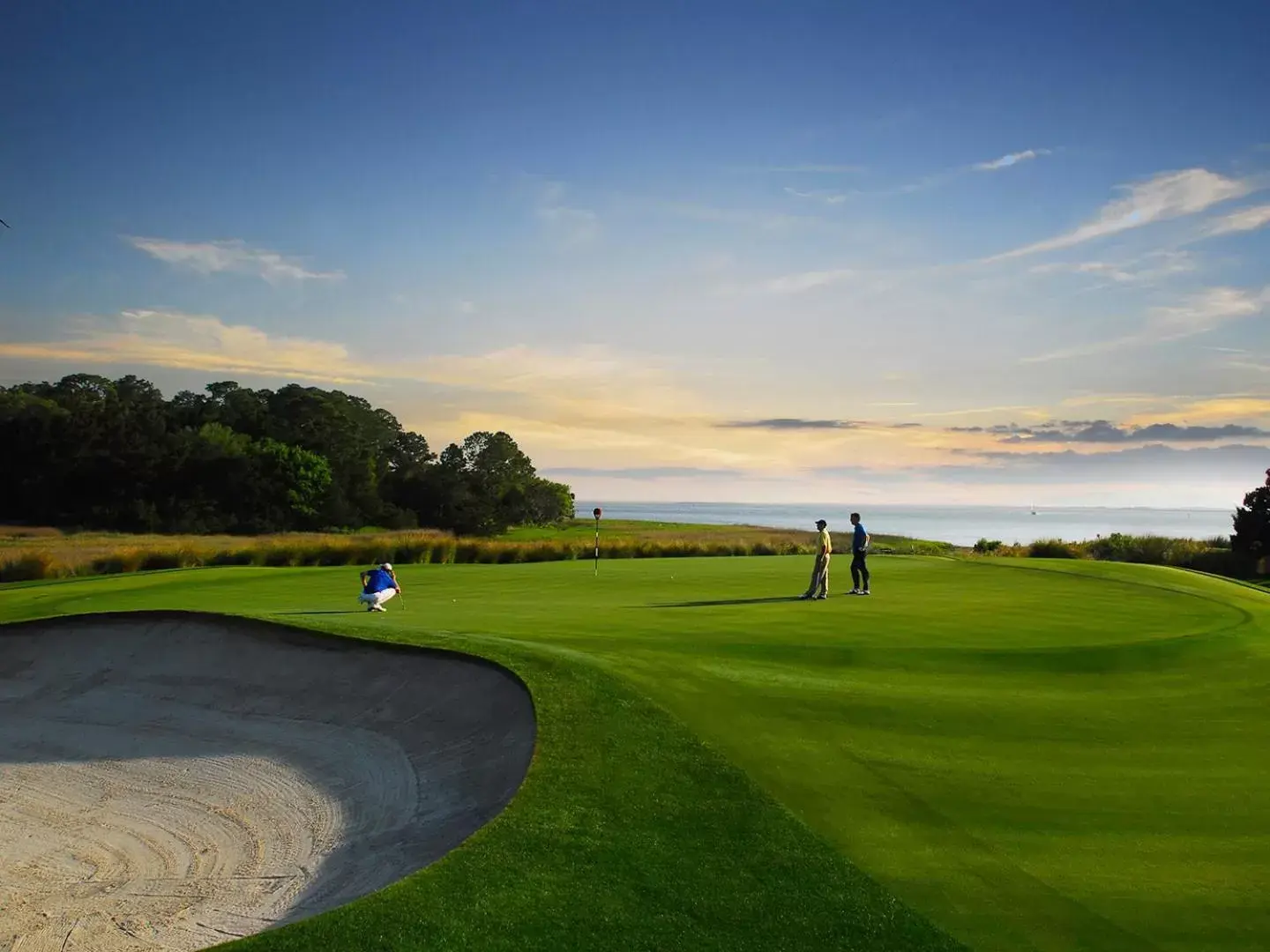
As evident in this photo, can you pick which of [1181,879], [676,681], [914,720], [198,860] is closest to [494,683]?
[676,681]

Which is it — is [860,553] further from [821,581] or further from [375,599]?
[375,599]

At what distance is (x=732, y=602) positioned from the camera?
18.0 meters

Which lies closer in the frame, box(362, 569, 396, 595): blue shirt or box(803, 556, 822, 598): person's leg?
box(362, 569, 396, 595): blue shirt

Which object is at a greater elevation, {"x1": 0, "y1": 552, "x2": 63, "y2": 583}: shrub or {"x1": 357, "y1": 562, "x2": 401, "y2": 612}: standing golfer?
{"x1": 357, "y1": 562, "x2": 401, "y2": 612}: standing golfer

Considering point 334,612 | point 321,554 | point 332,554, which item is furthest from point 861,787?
point 321,554

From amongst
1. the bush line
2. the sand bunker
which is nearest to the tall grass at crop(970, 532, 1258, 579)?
the bush line

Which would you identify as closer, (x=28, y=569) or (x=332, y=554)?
(x=28, y=569)

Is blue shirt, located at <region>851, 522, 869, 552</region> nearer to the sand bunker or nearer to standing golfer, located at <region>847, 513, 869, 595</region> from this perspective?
standing golfer, located at <region>847, 513, 869, 595</region>

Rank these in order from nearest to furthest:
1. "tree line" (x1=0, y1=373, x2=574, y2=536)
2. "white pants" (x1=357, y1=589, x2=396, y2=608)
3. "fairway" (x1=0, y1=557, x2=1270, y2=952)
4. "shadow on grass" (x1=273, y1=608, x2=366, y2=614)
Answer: "fairway" (x1=0, y1=557, x2=1270, y2=952) < "shadow on grass" (x1=273, y1=608, x2=366, y2=614) < "white pants" (x1=357, y1=589, x2=396, y2=608) < "tree line" (x1=0, y1=373, x2=574, y2=536)

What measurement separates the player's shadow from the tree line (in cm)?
6192

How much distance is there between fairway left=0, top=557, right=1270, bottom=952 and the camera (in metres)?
5.71

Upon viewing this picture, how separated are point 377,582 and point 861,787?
444 inches

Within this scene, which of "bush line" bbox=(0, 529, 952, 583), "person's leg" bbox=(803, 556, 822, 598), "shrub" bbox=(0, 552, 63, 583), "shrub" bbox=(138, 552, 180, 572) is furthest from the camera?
"shrub" bbox=(138, 552, 180, 572)

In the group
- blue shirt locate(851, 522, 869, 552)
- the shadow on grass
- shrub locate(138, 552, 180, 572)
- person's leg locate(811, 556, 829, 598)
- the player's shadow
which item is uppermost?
blue shirt locate(851, 522, 869, 552)
